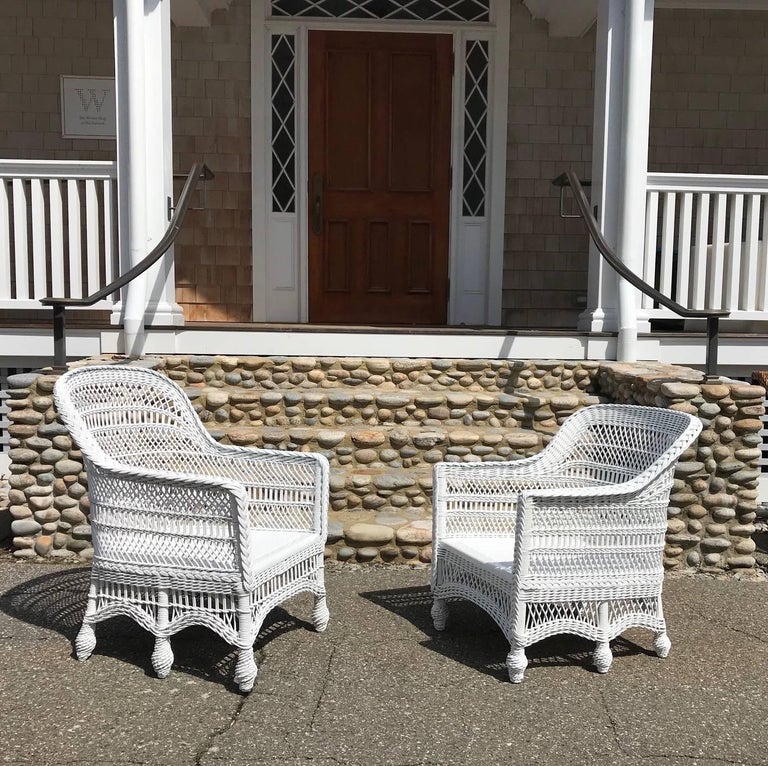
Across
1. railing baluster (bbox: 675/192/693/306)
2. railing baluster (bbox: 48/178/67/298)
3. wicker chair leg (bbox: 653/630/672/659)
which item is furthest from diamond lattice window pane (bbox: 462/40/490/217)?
wicker chair leg (bbox: 653/630/672/659)

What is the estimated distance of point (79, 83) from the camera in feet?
20.9

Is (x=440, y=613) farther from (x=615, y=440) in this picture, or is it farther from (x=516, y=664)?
(x=615, y=440)

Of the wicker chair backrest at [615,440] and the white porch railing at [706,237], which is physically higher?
the white porch railing at [706,237]

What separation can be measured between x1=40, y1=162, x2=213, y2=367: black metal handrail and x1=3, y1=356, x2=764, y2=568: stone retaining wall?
0.29 m

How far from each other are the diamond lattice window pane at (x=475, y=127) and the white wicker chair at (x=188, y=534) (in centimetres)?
396

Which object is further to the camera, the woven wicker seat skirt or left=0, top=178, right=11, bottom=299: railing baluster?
left=0, top=178, right=11, bottom=299: railing baluster

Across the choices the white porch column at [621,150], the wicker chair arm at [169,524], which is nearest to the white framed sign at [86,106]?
the white porch column at [621,150]

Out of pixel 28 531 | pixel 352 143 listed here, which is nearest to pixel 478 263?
pixel 352 143

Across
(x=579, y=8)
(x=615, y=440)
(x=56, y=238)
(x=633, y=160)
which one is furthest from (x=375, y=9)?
(x=615, y=440)

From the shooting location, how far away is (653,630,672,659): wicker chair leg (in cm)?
285

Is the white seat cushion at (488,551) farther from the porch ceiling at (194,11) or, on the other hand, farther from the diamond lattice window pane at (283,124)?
the porch ceiling at (194,11)

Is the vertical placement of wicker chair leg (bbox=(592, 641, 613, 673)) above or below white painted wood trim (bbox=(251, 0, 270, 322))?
below

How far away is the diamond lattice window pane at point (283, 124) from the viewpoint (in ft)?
20.8

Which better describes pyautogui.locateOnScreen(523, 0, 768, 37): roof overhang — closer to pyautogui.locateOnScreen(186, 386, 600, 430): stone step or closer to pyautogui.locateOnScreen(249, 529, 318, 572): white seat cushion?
pyautogui.locateOnScreen(186, 386, 600, 430): stone step
